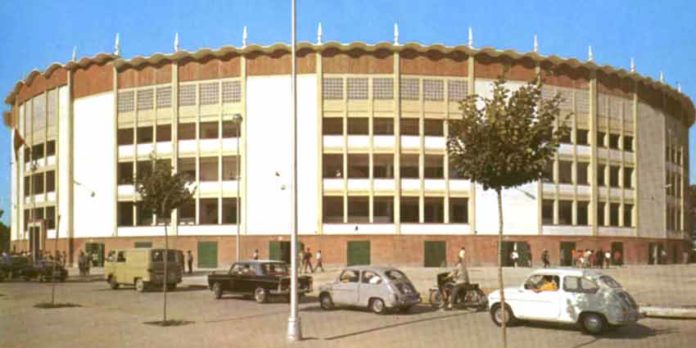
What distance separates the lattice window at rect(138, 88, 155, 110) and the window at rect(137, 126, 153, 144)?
1.67m

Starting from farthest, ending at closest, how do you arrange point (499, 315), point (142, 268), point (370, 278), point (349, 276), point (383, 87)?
point (383, 87) → point (142, 268) → point (349, 276) → point (370, 278) → point (499, 315)

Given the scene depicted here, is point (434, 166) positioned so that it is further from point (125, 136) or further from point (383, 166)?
point (125, 136)

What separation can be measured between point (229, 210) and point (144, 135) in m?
9.94

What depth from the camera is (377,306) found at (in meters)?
22.5

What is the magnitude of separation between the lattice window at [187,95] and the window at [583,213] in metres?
31.6

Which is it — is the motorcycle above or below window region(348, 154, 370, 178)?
below

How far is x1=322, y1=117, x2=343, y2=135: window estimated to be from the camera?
55500 millimetres

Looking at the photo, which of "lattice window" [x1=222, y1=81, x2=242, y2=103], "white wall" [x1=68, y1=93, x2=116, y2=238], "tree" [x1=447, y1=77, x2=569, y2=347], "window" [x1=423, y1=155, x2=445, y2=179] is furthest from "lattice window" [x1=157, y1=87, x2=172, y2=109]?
"tree" [x1=447, y1=77, x2=569, y2=347]

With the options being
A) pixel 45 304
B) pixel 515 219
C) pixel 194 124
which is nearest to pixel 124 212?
pixel 194 124

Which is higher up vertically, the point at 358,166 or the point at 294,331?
the point at 358,166

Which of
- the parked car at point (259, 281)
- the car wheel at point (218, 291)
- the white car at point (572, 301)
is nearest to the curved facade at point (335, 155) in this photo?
the car wheel at point (218, 291)

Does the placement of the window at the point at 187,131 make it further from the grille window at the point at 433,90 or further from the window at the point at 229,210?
the grille window at the point at 433,90

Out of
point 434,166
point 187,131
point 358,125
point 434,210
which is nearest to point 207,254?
point 187,131

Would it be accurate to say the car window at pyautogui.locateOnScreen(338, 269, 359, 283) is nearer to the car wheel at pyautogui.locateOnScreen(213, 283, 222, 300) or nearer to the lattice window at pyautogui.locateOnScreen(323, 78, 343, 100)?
the car wheel at pyautogui.locateOnScreen(213, 283, 222, 300)
